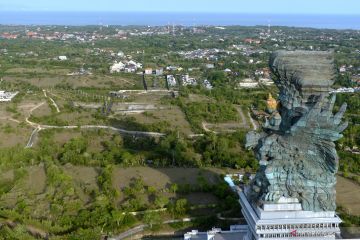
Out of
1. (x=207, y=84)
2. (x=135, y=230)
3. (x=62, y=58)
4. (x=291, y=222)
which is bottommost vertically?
(x=62, y=58)

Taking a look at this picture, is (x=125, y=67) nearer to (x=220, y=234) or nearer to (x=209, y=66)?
(x=209, y=66)

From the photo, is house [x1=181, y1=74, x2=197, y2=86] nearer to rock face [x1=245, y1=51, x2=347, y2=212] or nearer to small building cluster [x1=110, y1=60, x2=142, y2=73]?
small building cluster [x1=110, y1=60, x2=142, y2=73]

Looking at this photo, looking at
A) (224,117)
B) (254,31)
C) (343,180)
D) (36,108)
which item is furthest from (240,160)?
(254,31)

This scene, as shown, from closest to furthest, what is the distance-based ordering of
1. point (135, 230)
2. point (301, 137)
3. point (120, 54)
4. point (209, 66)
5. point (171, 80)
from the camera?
1. point (301, 137)
2. point (135, 230)
3. point (171, 80)
4. point (209, 66)
5. point (120, 54)

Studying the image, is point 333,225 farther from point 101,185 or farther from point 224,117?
point 224,117

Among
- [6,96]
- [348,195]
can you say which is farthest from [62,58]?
[348,195]

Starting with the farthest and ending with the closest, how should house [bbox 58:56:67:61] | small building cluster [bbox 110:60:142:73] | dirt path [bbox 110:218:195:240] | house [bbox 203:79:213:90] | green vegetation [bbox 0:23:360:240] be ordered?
house [bbox 58:56:67:61] < small building cluster [bbox 110:60:142:73] < house [bbox 203:79:213:90] < green vegetation [bbox 0:23:360:240] < dirt path [bbox 110:218:195:240]

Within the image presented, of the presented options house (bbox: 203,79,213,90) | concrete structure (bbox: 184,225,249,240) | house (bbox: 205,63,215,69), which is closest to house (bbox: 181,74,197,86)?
house (bbox: 203,79,213,90)

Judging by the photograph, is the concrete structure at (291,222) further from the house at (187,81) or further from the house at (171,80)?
the house at (187,81)

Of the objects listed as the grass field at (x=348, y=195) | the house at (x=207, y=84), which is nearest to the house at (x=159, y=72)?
the house at (x=207, y=84)
